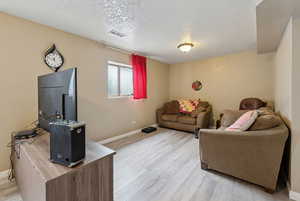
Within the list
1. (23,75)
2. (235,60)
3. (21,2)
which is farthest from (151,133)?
(21,2)

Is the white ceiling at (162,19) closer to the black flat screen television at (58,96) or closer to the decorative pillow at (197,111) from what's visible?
the black flat screen television at (58,96)

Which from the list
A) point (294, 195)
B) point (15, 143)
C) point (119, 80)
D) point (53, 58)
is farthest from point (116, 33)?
point (294, 195)

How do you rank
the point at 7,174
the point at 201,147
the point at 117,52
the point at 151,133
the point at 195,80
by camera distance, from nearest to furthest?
the point at 7,174 < the point at 201,147 < the point at 117,52 < the point at 151,133 < the point at 195,80

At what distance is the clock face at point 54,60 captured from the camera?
7.25 feet

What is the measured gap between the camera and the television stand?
82cm

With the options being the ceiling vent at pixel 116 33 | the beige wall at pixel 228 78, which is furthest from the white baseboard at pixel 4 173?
the beige wall at pixel 228 78

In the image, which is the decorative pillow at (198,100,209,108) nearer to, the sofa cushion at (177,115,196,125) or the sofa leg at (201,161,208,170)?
the sofa cushion at (177,115,196,125)

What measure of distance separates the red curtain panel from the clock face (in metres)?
1.80

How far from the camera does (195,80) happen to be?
15.3 ft

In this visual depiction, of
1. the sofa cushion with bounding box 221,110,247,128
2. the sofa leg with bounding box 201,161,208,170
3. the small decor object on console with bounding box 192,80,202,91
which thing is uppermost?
the small decor object on console with bounding box 192,80,202,91

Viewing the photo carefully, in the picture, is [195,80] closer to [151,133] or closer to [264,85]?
[264,85]

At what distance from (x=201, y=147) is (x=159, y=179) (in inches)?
30.9

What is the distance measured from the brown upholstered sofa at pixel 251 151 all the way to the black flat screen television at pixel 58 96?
1765 mm

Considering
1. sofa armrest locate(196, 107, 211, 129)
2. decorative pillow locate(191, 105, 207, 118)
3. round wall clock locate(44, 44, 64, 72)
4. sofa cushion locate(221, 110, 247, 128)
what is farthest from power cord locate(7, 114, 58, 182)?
decorative pillow locate(191, 105, 207, 118)
